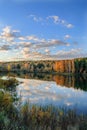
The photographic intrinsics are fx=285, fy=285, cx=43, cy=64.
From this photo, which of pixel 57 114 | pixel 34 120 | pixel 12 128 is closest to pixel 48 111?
pixel 57 114

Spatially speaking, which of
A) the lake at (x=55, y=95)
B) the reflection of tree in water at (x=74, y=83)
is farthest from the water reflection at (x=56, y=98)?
the reflection of tree in water at (x=74, y=83)

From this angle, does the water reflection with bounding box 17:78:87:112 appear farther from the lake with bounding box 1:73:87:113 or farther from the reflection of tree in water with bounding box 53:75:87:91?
the reflection of tree in water with bounding box 53:75:87:91

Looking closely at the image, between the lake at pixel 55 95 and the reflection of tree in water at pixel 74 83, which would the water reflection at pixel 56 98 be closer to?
the lake at pixel 55 95

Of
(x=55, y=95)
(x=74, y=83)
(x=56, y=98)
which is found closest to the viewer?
(x=56, y=98)

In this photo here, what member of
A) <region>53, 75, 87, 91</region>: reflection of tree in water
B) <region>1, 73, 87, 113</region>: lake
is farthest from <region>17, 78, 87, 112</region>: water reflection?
<region>53, 75, 87, 91</region>: reflection of tree in water

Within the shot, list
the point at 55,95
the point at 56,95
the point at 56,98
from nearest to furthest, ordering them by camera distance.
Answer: the point at 56,98
the point at 55,95
the point at 56,95

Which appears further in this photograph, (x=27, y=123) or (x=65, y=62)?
(x=65, y=62)

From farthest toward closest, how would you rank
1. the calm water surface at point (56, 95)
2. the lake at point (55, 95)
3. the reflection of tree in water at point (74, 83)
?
the reflection of tree in water at point (74, 83)
the calm water surface at point (56, 95)
the lake at point (55, 95)

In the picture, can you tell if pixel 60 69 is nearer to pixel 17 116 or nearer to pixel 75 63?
pixel 75 63

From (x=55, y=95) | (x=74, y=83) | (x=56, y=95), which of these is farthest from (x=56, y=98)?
(x=74, y=83)

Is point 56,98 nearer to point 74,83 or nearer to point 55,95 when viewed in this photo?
point 55,95

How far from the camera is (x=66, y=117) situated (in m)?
15.5

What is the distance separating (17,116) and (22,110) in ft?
4.03

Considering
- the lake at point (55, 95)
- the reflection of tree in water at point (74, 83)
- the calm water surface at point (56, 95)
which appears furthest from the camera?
the reflection of tree in water at point (74, 83)
